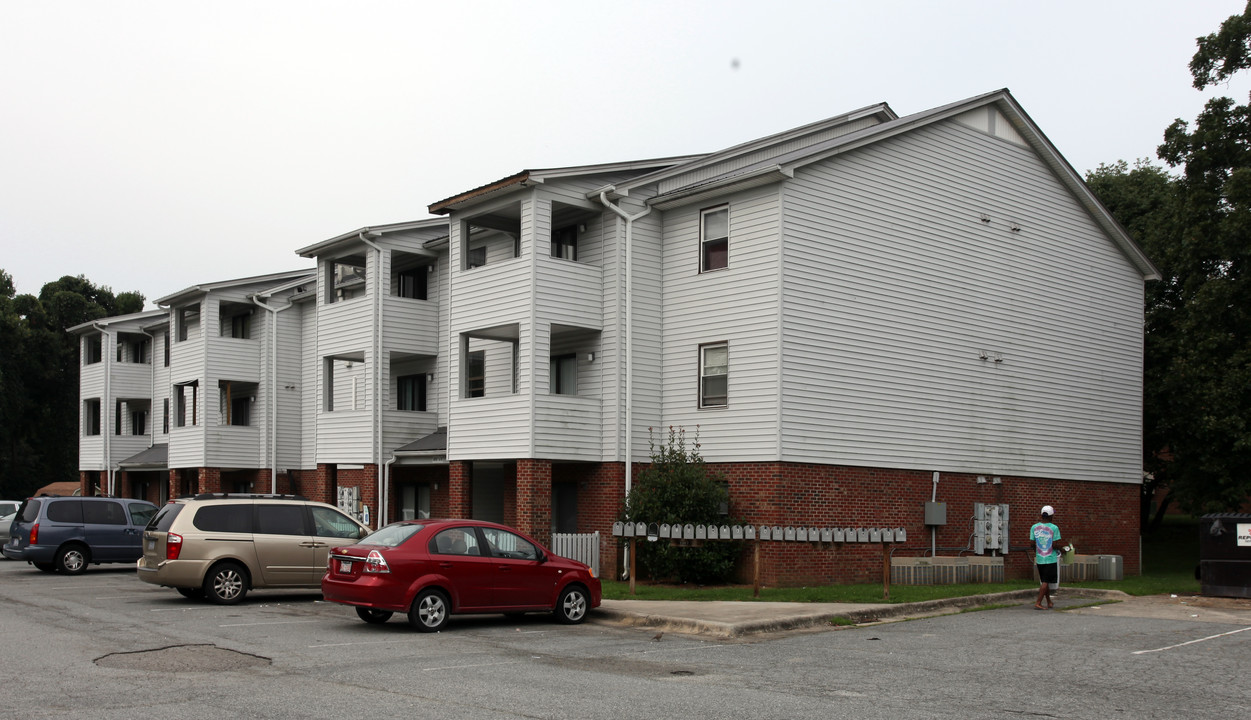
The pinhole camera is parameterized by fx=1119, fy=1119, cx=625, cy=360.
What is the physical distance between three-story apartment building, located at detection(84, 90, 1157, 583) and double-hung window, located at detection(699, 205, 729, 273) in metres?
0.05

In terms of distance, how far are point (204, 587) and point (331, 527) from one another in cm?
230

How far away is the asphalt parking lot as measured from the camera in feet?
31.5

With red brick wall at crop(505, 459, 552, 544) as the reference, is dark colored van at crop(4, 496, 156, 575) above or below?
below

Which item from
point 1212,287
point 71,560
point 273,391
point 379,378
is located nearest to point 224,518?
point 71,560

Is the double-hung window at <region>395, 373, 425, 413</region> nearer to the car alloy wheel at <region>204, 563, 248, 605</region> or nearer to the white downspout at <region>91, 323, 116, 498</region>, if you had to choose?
the car alloy wheel at <region>204, 563, 248, 605</region>

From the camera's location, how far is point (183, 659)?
12.1 meters

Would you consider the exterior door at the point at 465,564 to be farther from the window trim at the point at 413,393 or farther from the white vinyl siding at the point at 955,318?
the window trim at the point at 413,393

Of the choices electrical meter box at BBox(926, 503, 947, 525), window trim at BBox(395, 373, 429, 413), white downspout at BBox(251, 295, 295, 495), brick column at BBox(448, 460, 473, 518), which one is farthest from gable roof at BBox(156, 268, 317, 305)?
electrical meter box at BBox(926, 503, 947, 525)

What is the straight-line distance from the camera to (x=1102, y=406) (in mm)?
27984

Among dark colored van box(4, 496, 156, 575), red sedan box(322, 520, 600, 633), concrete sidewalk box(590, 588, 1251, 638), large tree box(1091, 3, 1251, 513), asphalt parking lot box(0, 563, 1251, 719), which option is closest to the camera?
asphalt parking lot box(0, 563, 1251, 719)

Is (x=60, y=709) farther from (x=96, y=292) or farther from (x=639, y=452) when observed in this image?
(x=96, y=292)

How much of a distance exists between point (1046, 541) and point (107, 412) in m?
38.1

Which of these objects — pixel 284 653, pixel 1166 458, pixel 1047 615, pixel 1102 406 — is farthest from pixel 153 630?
pixel 1166 458

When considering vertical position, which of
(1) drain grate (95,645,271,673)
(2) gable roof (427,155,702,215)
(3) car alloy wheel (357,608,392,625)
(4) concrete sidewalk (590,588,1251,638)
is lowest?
(4) concrete sidewalk (590,588,1251,638)
